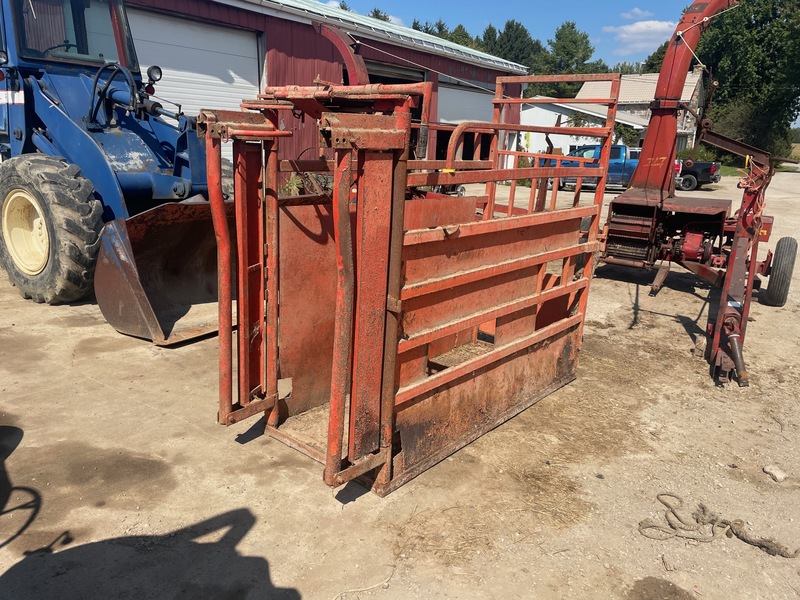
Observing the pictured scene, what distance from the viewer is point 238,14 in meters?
10.6

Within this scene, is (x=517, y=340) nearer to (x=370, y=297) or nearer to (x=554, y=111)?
(x=370, y=297)

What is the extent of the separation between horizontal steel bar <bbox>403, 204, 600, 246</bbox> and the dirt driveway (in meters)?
1.29

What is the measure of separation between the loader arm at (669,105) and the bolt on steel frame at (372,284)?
399cm

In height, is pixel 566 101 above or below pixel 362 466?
above

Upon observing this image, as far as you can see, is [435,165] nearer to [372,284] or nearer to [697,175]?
[372,284]

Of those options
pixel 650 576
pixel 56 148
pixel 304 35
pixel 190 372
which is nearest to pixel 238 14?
pixel 304 35

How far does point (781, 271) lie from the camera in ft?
23.0

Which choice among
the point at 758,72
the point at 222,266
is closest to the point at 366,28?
the point at 222,266

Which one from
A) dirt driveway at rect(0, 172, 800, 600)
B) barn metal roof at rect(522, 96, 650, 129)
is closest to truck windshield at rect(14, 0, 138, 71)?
dirt driveway at rect(0, 172, 800, 600)

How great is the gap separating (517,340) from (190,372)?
2.38 m

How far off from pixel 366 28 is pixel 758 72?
40479 mm

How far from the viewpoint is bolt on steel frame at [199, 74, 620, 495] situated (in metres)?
2.63

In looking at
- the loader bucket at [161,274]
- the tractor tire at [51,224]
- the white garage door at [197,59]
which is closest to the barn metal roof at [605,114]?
the white garage door at [197,59]

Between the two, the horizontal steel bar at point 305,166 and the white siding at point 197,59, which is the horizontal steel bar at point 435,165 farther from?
Answer: the white siding at point 197,59
